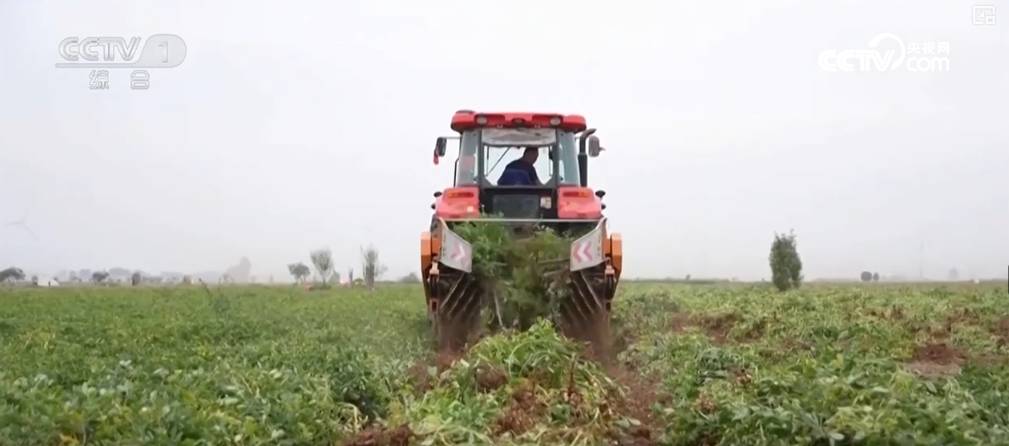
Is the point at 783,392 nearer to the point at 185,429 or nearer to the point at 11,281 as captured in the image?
the point at 185,429

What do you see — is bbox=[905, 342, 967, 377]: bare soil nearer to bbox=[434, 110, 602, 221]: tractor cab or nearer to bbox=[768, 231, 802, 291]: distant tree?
bbox=[434, 110, 602, 221]: tractor cab

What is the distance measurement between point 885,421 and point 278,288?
3068cm

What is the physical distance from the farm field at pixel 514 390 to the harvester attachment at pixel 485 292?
384 millimetres

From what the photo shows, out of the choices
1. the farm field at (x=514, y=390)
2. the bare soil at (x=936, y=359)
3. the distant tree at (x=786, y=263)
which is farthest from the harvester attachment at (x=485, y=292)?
the distant tree at (x=786, y=263)

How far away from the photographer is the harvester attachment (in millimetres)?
9094

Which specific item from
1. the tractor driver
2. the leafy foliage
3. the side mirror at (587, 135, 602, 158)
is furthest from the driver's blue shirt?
the leafy foliage

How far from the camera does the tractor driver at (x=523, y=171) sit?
34.7 feet

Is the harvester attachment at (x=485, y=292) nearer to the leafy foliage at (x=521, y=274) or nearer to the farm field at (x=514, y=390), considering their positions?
the leafy foliage at (x=521, y=274)

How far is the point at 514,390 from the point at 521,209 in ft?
14.5

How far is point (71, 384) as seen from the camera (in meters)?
6.81

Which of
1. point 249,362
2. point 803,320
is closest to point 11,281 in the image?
point 249,362

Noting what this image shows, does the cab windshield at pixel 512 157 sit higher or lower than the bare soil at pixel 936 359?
higher

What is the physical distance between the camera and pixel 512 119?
34.0ft

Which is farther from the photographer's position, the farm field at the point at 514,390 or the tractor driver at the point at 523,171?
the tractor driver at the point at 523,171
